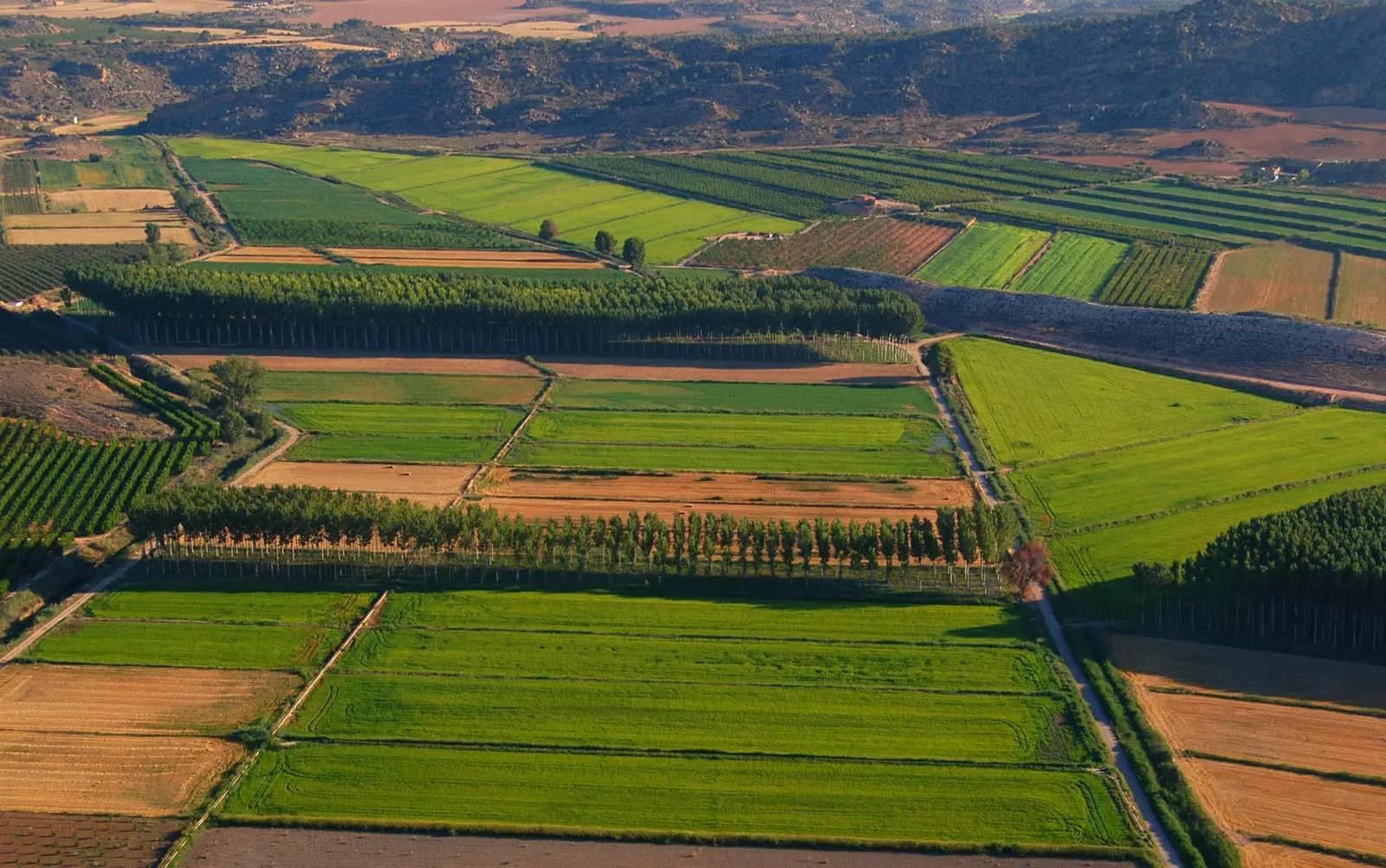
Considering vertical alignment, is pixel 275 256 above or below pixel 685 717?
above

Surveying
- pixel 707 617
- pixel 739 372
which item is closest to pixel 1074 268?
pixel 739 372

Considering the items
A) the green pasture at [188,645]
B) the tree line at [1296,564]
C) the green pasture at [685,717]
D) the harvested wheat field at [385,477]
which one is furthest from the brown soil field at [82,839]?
the tree line at [1296,564]

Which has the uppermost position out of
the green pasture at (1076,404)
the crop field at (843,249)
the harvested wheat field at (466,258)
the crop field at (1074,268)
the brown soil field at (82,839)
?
the crop field at (1074,268)

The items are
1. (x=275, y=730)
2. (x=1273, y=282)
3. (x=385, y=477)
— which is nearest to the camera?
(x=275, y=730)

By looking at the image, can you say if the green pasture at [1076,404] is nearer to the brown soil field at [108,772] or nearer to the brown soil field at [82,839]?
the brown soil field at [108,772]

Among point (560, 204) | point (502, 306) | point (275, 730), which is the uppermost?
point (560, 204)

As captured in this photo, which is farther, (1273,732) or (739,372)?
(739,372)

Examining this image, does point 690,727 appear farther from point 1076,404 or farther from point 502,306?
point 502,306
